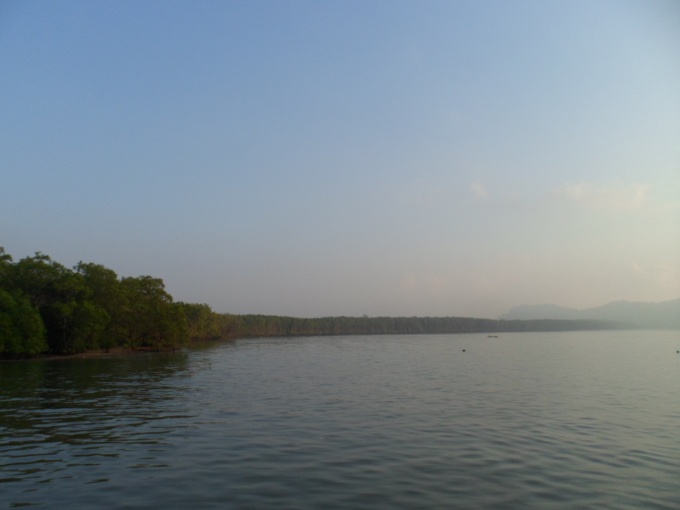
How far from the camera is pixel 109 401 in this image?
34844mm

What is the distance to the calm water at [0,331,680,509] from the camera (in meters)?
15.2

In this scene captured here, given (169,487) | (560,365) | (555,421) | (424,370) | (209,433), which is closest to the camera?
(169,487)

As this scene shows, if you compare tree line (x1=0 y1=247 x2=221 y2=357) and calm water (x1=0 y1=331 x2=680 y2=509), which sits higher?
tree line (x1=0 y1=247 x2=221 y2=357)

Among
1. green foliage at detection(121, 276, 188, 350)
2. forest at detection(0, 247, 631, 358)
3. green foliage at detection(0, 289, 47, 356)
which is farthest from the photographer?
green foliage at detection(121, 276, 188, 350)

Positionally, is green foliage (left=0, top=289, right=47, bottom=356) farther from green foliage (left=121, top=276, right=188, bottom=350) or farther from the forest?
green foliage (left=121, top=276, right=188, bottom=350)

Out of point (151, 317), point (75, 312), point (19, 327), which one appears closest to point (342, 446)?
point (19, 327)

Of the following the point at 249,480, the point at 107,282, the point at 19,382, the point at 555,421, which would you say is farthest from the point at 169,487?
the point at 107,282

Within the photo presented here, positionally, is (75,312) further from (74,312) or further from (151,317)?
(151,317)

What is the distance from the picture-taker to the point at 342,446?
21188 millimetres

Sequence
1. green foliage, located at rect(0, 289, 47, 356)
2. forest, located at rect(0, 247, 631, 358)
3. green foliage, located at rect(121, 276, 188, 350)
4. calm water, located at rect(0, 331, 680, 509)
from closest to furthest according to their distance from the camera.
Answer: calm water, located at rect(0, 331, 680, 509), green foliage, located at rect(0, 289, 47, 356), forest, located at rect(0, 247, 631, 358), green foliage, located at rect(121, 276, 188, 350)

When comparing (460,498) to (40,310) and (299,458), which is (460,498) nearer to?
(299,458)

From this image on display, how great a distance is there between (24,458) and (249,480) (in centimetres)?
878

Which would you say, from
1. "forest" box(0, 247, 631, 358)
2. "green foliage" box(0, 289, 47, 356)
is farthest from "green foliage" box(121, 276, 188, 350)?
"green foliage" box(0, 289, 47, 356)

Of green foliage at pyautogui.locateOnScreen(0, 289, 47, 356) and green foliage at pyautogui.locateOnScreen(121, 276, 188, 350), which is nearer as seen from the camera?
green foliage at pyautogui.locateOnScreen(0, 289, 47, 356)
